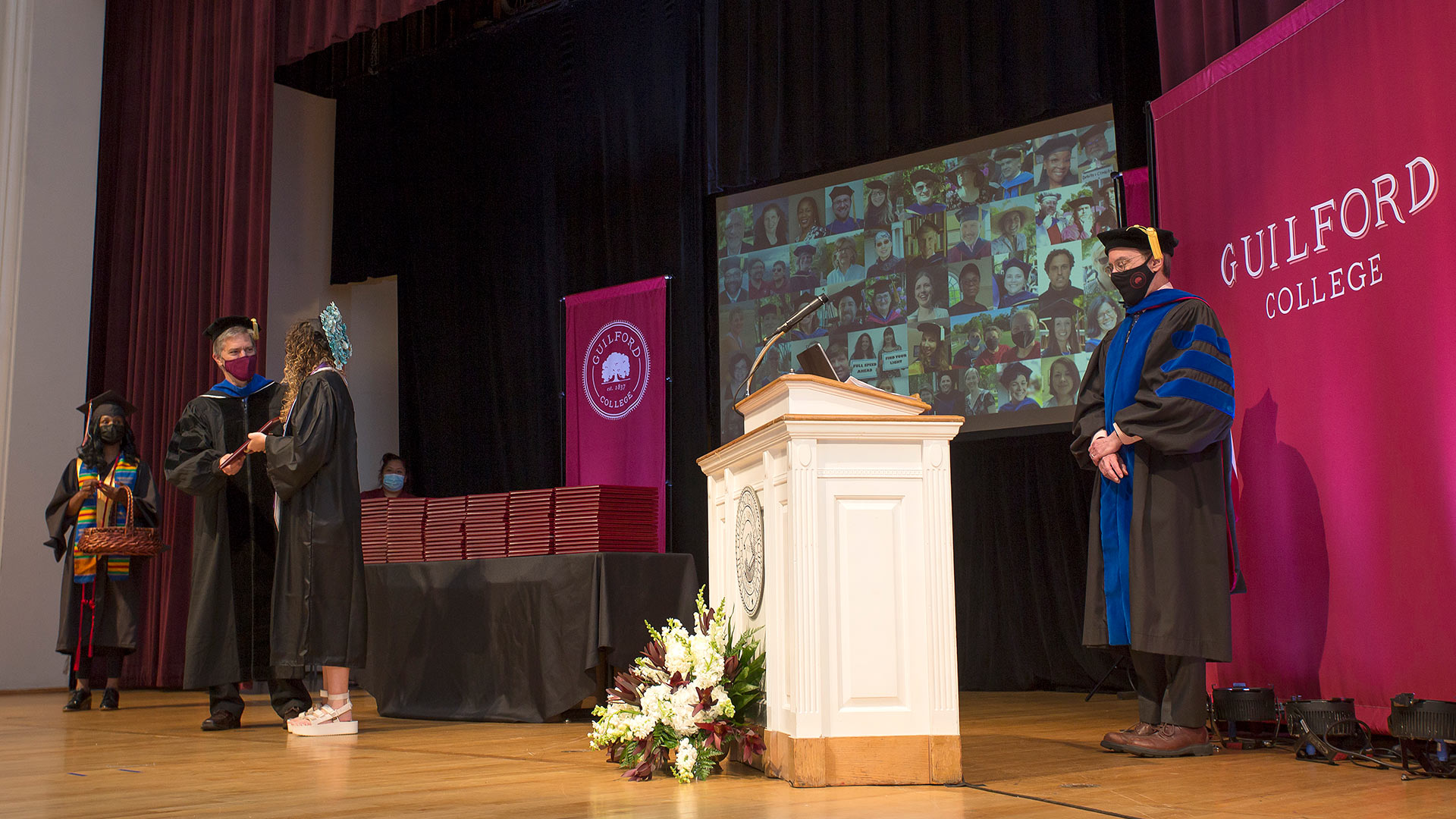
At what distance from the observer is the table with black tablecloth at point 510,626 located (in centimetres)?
488

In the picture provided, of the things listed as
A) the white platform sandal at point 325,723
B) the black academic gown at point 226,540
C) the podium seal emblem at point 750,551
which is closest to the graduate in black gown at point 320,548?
the white platform sandal at point 325,723

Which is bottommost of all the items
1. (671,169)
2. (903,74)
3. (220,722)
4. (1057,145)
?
(220,722)

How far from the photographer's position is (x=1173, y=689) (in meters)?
3.62

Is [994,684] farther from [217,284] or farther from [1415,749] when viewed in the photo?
[217,284]

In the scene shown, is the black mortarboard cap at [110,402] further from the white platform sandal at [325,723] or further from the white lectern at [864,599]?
the white lectern at [864,599]

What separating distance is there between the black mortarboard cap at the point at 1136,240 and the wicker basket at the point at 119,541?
4917 millimetres

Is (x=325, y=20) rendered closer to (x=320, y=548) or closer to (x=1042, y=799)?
(x=320, y=548)

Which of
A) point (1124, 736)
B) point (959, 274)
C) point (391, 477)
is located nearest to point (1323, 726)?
point (1124, 736)

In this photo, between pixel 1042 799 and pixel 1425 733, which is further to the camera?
pixel 1425 733

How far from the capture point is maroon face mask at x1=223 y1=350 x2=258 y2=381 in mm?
5125

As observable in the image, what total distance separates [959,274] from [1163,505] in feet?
11.1

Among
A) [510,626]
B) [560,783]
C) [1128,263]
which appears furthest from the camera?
[510,626]

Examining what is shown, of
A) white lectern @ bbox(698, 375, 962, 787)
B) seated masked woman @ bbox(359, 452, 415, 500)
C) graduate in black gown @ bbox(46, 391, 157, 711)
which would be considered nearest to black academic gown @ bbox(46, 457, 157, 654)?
graduate in black gown @ bbox(46, 391, 157, 711)

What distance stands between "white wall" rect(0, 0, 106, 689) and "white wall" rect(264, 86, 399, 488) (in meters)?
1.30
